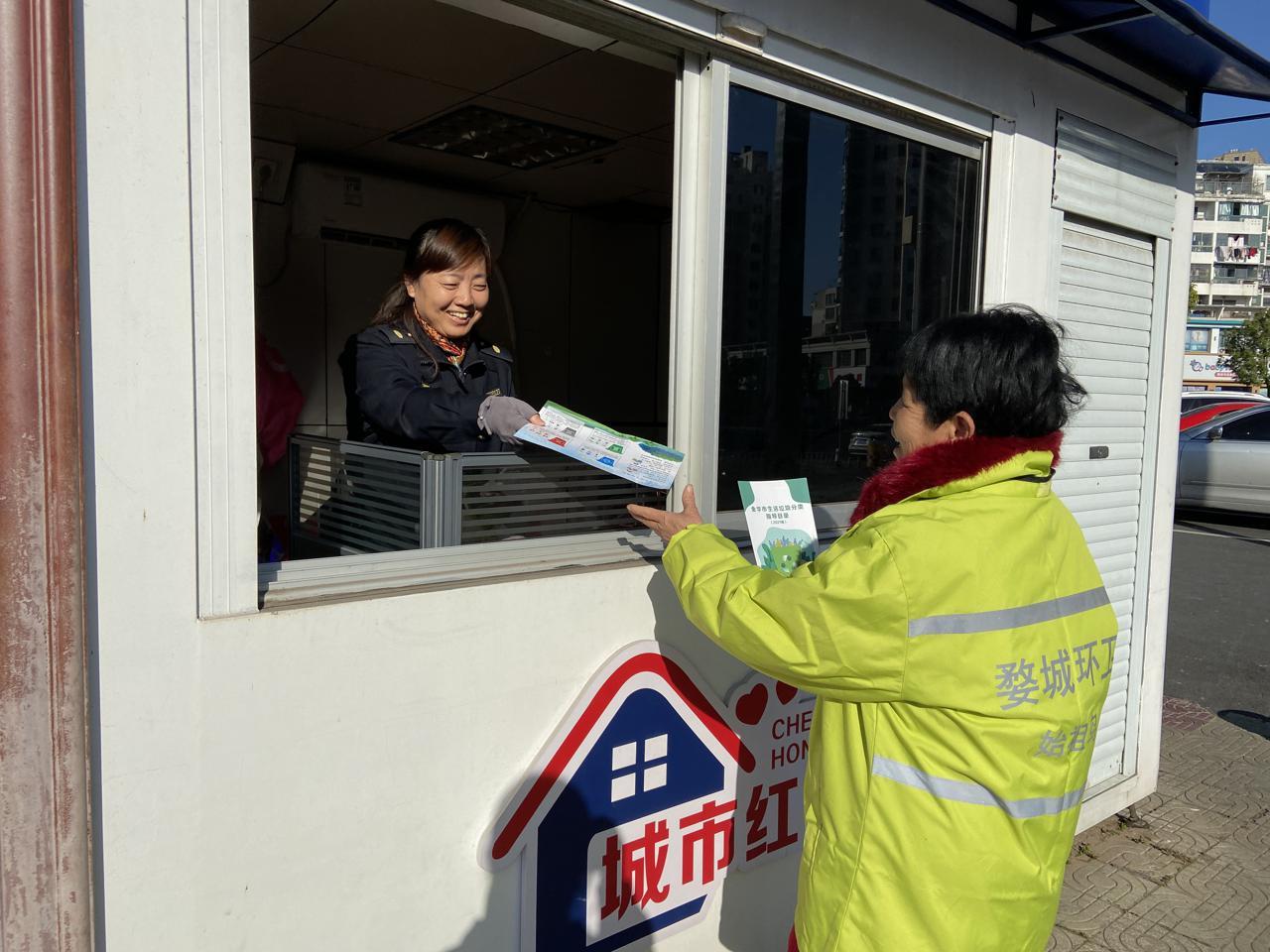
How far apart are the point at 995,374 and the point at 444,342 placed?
156cm

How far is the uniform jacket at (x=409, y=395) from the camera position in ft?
8.06

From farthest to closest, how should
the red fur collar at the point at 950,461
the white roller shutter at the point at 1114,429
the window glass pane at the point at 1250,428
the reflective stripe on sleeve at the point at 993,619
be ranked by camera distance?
the window glass pane at the point at 1250,428, the white roller shutter at the point at 1114,429, the red fur collar at the point at 950,461, the reflective stripe on sleeve at the point at 993,619

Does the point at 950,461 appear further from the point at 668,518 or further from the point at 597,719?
the point at 597,719

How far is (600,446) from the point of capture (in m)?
2.21

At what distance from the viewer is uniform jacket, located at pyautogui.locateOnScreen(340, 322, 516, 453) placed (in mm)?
2457

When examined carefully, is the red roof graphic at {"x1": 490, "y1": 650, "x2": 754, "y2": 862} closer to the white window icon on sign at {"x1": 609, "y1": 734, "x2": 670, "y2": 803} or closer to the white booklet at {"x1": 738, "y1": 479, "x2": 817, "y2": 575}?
the white window icon on sign at {"x1": 609, "y1": 734, "x2": 670, "y2": 803}

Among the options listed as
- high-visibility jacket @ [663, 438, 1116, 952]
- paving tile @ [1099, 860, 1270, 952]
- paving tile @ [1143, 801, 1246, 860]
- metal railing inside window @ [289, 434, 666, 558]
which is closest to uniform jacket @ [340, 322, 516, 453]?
metal railing inside window @ [289, 434, 666, 558]

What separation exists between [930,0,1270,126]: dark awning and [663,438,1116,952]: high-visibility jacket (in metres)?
1.99

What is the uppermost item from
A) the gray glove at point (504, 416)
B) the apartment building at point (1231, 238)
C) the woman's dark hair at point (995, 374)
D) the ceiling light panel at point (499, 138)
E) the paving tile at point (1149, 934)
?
the apartment building at point (1231, 238)

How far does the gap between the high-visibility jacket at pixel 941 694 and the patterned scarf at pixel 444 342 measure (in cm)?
129

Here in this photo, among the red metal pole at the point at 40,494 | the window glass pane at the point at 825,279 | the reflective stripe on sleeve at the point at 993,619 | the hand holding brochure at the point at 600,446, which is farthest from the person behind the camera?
the window glass pane at the point at 825,279

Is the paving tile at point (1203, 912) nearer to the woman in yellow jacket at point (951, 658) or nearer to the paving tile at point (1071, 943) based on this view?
the paving tile at point (1071, 943)

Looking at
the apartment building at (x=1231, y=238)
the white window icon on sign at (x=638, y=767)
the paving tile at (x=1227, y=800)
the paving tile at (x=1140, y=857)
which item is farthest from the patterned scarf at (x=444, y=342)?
the apartment building at (x=1231, y=238)

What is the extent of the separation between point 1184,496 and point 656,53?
12782 millimetres
